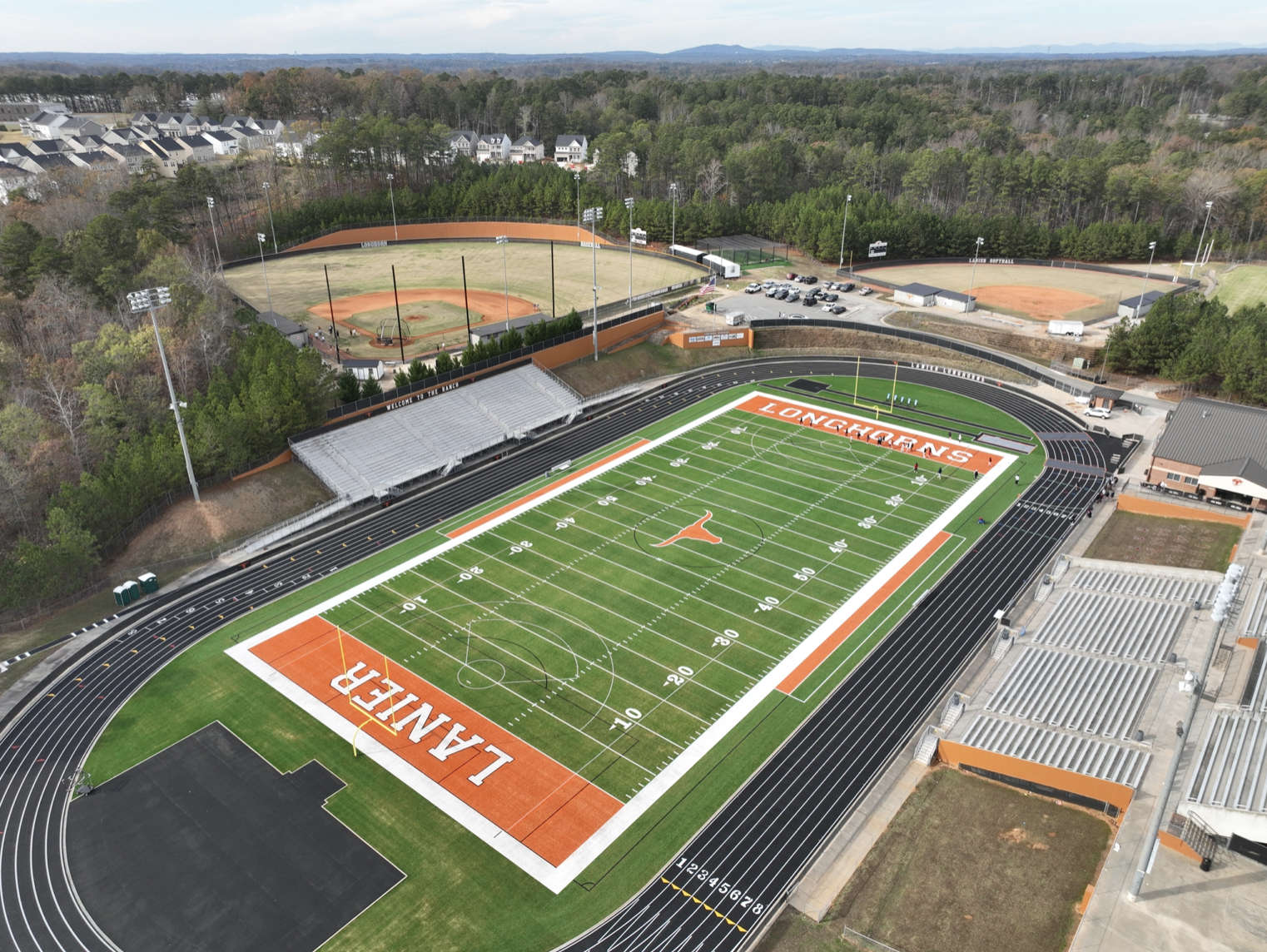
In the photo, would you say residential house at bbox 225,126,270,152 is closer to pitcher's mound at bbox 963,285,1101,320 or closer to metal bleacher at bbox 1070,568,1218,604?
pitcher's mound at bbox 963,285,1101,320

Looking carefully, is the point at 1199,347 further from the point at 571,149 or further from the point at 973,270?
the point at 571,149

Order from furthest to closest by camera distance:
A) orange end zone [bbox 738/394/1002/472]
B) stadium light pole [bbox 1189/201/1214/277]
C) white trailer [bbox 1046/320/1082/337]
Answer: stadium light pole [bbox 1189/201/1214/277]
white trailer [bbox 1046/320/1082/337]
orange end zone [bbox 738/394/1002/472]

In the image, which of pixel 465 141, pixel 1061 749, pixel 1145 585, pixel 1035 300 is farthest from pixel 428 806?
pixel 465 141

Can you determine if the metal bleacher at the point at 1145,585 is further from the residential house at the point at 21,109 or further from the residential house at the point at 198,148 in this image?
the residential house at the point at 21,109

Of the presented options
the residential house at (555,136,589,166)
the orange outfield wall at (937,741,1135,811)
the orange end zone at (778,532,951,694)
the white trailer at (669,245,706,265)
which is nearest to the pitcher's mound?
the white trailer at (669,245,706,265)

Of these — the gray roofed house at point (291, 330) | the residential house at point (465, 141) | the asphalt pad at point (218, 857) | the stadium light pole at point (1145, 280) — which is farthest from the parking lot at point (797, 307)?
the residential house at point (465, 141)

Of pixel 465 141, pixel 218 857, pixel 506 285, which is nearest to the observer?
pixel 218 857
